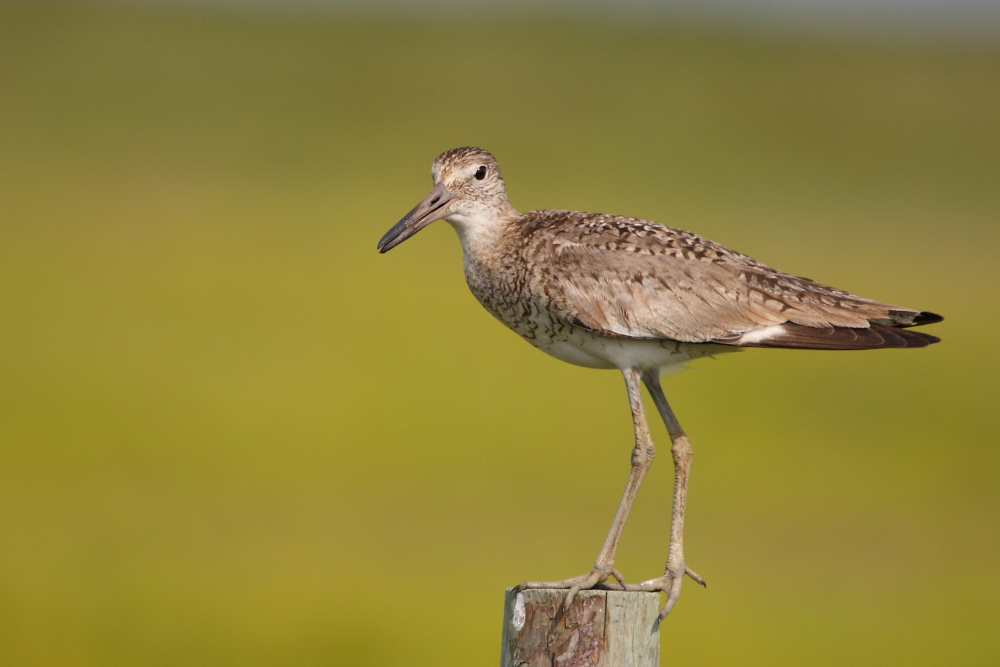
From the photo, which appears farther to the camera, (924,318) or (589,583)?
(924,318)

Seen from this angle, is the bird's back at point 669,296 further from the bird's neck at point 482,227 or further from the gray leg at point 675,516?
the gray leg at point 675,516

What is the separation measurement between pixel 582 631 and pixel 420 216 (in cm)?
313

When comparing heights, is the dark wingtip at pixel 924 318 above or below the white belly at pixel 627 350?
above

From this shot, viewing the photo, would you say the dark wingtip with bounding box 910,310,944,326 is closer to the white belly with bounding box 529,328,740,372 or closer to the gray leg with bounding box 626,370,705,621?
the white belly with bounding box 529,328,740,372

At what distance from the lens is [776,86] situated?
44.7 metres

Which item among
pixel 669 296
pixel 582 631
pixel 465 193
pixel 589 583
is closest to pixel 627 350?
pixel 669 296

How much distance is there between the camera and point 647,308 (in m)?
7.09

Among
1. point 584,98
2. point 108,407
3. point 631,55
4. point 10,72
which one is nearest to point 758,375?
point 108,407

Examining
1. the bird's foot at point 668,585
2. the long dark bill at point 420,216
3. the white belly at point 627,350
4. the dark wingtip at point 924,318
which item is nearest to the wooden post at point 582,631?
the bird's foot at point 668,585

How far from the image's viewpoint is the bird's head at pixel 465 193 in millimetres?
7906

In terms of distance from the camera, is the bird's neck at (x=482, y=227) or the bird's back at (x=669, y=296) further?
the bird's neck at (x=482, y=227)

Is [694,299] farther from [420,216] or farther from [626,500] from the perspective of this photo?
[420,216]

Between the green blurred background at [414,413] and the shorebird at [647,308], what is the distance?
6.53 meters

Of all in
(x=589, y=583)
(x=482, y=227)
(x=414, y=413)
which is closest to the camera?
(x=589, y=583)
